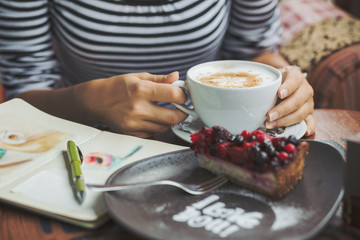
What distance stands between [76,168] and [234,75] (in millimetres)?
377

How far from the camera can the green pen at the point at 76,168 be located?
0.57m

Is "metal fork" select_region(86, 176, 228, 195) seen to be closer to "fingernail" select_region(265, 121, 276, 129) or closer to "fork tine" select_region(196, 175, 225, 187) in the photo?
"fork tine" select_region(196, 175, 225, 187)

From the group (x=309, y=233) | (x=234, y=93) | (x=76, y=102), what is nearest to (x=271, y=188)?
(x=309, y=233)

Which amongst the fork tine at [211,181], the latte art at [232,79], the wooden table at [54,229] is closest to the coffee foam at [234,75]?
the latte art at [232,79]

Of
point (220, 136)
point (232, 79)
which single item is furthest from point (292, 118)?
point (220, 136)

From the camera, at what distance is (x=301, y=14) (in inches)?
95.7

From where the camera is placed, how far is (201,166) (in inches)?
25.4

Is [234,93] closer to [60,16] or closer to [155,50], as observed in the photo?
[155,50]

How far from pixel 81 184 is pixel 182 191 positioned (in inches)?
5.6

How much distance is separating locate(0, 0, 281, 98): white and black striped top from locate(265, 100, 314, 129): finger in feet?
1.34

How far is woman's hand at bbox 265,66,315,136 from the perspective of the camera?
0.79 m

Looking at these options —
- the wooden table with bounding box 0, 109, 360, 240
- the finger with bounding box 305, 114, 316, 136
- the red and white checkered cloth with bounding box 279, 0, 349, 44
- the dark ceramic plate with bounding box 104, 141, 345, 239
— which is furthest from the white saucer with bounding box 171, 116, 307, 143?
→ the red and white checkered cloth with bounding box 279, 0, 349, 44

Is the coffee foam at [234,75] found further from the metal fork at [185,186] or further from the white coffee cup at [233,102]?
the metal fork at [185,186]

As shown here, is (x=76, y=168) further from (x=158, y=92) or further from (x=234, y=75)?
(x=234, y=75)
